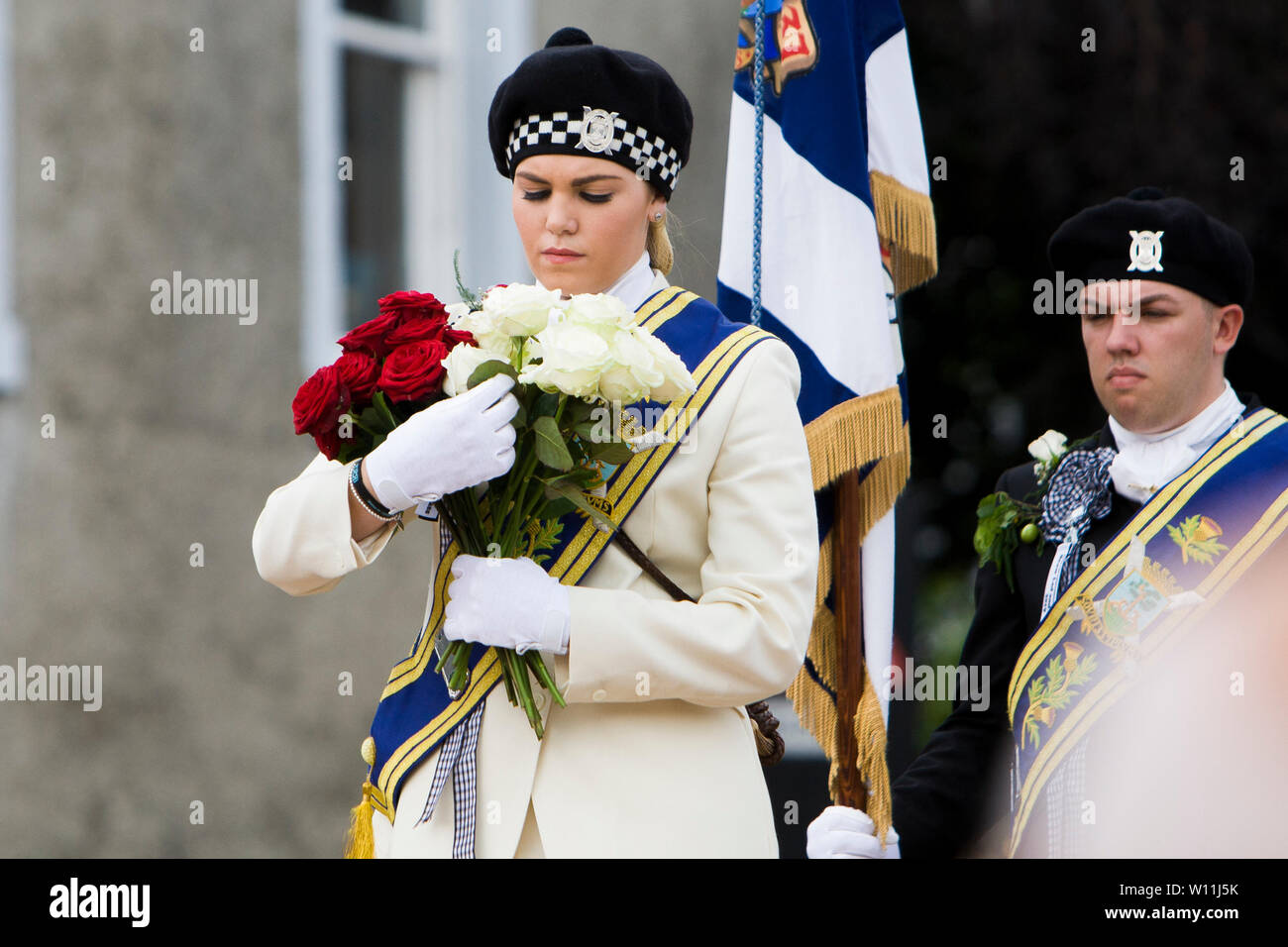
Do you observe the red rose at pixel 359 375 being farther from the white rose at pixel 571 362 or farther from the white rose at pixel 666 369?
the white rose at pixel 666 369

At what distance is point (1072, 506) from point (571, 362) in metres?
1.68

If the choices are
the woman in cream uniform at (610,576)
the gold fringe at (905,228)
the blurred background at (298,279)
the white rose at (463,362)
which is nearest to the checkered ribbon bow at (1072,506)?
the gold fringe at (905,228)

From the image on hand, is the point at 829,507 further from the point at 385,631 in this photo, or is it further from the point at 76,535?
the point at 385,631

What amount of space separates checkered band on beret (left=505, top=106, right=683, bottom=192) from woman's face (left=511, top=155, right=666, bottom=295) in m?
0.01

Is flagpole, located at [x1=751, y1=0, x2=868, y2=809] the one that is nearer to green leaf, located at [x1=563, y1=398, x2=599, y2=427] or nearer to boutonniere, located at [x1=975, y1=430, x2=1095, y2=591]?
boutonniere, located at [x1=975, y1=430, x2=1095, y2=591]

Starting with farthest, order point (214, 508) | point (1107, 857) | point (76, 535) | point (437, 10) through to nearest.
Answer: point (437, 10) < point (214, 508) < point (76, 535) < point (1107, 857)

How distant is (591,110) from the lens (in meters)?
2.90

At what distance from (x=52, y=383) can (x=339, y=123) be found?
166 cm

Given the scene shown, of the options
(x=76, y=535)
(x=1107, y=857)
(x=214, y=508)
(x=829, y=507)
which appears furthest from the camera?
(x=214, y=508)

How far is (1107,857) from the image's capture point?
3.46m

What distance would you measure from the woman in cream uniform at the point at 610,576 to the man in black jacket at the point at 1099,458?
1087mm

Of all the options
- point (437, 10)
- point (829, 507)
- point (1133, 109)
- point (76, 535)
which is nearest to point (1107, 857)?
point (829, 507)

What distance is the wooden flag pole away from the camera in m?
3.86

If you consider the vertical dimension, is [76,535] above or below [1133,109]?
below
